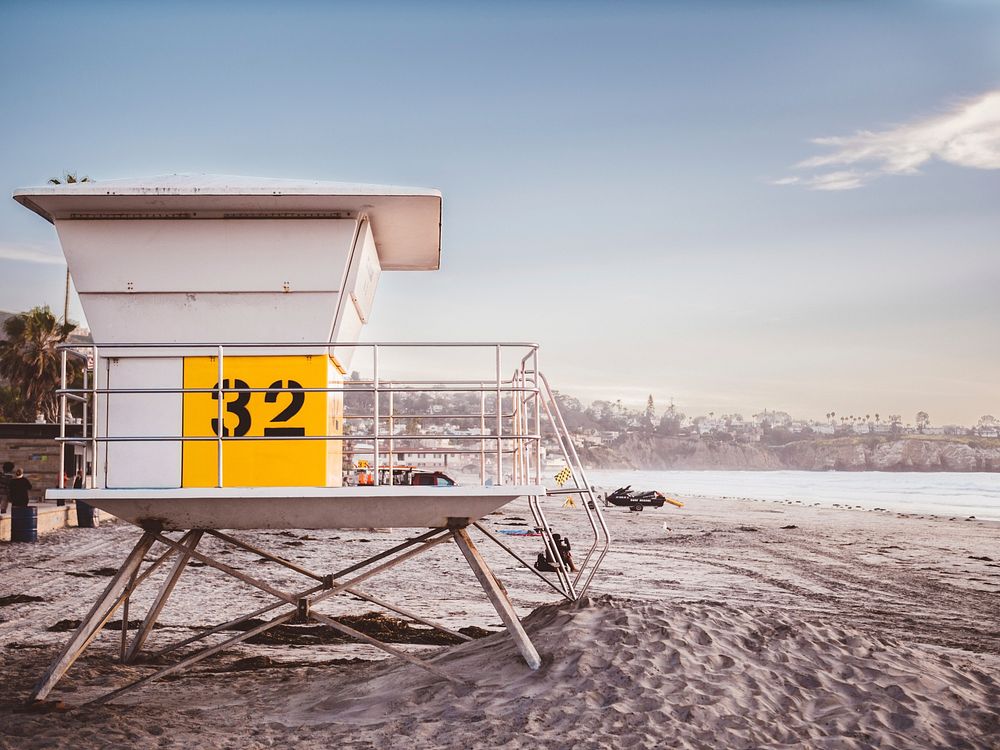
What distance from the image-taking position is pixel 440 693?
8.05 m

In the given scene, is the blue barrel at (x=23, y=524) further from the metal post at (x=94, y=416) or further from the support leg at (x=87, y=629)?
the metal post at (x=94, y=416)

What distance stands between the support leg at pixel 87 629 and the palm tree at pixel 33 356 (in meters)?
53.0

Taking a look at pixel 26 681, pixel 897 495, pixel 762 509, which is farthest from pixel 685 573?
pixel 897 495

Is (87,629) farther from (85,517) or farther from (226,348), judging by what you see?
(85,517)

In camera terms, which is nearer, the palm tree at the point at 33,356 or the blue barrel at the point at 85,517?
the blue barrel at the point at 85,517

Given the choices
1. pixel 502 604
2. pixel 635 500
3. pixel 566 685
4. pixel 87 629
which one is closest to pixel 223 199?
pixel 87 629

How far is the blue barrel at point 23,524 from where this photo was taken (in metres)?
21.7

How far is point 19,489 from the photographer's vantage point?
2241 cm

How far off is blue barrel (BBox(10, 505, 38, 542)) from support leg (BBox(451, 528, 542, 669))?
56.4ft

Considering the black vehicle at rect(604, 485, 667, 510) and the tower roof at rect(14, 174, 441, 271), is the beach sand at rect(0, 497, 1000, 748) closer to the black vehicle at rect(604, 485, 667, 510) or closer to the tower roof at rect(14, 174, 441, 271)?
the tower roof at rect(14, 174, 441, 271)

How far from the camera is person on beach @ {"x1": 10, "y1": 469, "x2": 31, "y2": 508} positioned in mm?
22281

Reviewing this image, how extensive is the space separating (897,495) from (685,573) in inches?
2092

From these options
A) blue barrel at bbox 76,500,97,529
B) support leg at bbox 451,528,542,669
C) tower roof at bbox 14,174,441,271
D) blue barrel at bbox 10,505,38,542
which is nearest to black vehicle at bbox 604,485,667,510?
blue barrel at bbox 76,500,97,529

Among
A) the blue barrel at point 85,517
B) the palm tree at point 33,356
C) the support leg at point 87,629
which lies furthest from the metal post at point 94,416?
the palm tree at point 33,356
